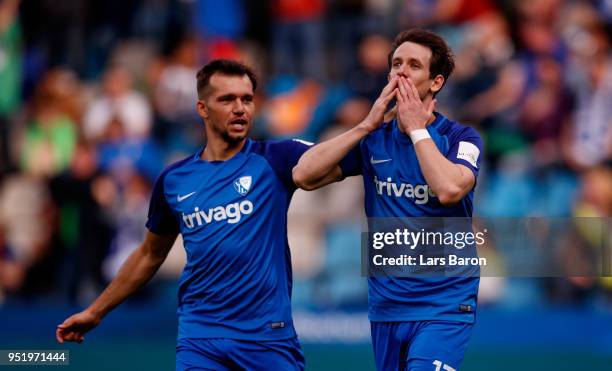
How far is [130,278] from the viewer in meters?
7.60

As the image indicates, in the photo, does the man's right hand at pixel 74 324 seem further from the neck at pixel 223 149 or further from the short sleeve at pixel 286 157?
the short sleeve at pixel 286 157

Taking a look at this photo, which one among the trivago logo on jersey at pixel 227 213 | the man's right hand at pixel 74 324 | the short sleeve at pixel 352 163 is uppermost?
the short sleeve at pixel 352 163

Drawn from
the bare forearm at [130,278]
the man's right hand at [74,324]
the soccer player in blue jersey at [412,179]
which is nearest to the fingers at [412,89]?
the soccer player in blue jersey at [412,179]

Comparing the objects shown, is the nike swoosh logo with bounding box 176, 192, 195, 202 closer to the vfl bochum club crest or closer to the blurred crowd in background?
the vfl bochum club crest

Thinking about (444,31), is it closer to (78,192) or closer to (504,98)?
(504,98)

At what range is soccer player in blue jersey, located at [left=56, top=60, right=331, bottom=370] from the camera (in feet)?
23.0

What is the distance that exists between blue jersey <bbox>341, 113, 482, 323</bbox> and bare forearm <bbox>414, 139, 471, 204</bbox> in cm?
16

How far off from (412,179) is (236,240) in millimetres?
1055

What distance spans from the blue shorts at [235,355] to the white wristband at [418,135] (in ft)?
4.49

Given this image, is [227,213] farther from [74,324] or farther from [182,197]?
→ [74,324]

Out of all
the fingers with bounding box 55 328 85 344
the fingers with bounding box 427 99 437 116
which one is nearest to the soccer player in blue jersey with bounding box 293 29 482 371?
the fingers with bounding box 427 99 437 116

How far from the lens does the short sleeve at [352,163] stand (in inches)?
279

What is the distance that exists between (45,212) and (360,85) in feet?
13.2

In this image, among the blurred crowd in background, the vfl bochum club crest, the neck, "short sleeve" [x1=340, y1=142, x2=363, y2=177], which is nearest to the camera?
"short sleeve" [x1=340, y1=142, x2=363, y2=177]
